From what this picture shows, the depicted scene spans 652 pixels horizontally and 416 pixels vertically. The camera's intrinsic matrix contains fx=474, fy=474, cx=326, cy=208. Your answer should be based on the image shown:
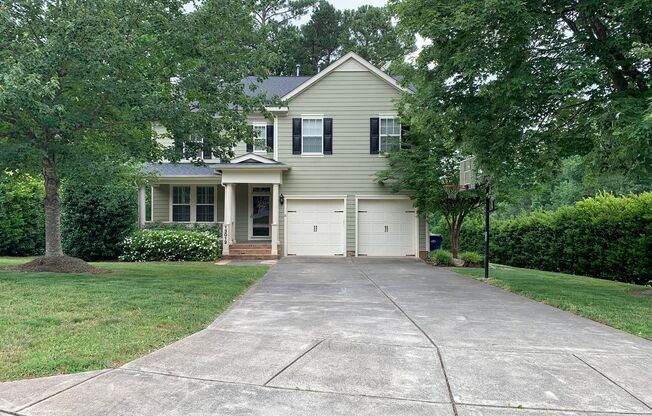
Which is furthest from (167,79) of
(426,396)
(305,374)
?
(426,396)

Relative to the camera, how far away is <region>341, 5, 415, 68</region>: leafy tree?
32469 mm

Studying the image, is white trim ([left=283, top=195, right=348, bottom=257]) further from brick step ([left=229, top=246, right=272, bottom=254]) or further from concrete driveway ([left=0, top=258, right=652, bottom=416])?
concrete driveway ([left=0, top=258, right=652, bottom=416])

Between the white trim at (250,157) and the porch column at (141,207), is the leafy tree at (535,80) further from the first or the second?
the porch column at (141,207)

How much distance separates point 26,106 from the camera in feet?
26.4

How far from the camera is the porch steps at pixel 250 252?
16.8 m

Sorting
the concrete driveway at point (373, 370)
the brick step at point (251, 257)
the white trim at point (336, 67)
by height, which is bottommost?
the concrete driveway at point (373, 370)

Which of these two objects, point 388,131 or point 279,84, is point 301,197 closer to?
point 388,131

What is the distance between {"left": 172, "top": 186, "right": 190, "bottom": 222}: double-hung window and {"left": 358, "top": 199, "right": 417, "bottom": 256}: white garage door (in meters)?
6.96

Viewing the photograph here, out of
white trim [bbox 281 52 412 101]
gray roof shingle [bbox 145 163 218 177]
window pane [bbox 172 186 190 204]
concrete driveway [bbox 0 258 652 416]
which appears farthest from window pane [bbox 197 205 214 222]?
concrete driveway [bbox 0 258 652 416]

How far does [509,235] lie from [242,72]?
14.7 meters

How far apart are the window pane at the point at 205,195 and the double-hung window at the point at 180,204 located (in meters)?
0.44

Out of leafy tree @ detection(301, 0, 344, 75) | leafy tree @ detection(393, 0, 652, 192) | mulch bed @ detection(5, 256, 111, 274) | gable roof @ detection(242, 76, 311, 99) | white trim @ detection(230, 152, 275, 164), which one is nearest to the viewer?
leafy tree @ detection(393, 0, 652, 192)

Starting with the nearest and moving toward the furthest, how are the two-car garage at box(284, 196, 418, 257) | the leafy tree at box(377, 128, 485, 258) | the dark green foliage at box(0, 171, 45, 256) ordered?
the leafy tree at box(377, 128, 485, 258)
the dark green foliage at box(0, 171, 45, 256)
the two-car garage at box(284, 196, 418, 257)

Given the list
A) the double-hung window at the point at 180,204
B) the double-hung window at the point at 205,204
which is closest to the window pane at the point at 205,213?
the double-hung window at the point at 205,204
